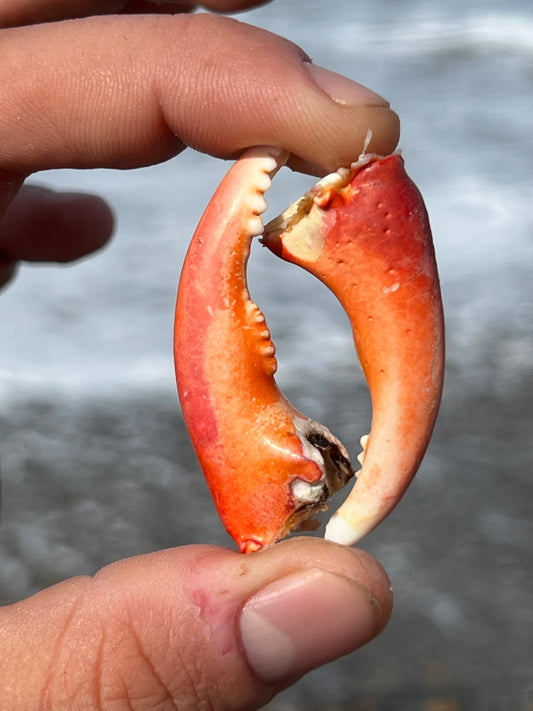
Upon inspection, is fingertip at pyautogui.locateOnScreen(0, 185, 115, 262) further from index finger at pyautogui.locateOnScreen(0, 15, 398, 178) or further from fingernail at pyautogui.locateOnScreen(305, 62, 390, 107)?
→ fingernail at pyautogui.locateOnScreen(305, 62, 390, 107)

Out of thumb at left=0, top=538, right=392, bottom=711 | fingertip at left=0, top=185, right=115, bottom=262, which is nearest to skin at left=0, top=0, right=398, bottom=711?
thumb at left=0, top=538, right=392, bottom=711

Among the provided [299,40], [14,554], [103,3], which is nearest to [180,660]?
[103,3]

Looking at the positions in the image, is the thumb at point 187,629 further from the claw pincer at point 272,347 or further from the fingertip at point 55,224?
the fingertip at point 55,224

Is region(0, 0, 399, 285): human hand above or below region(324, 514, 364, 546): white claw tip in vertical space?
above

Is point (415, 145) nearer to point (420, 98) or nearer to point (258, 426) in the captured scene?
point (420, 98)

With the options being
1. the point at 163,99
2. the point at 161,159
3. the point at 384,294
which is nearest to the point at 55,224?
the point at 161,159

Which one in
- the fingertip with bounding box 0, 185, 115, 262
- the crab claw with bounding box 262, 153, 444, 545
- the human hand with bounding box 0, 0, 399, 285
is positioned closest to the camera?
the crab claw with bounding box 262, 153, 444, 545

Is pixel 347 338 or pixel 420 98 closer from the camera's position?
pixel 347 338

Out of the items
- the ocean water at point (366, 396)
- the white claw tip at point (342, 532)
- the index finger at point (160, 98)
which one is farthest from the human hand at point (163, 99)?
the ocean water at point (366, 396)
